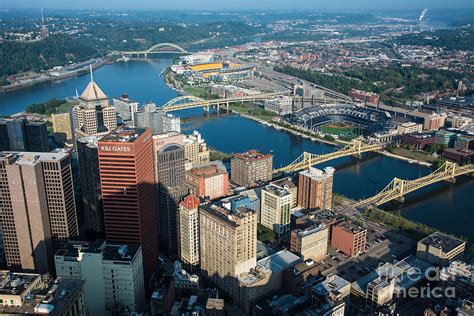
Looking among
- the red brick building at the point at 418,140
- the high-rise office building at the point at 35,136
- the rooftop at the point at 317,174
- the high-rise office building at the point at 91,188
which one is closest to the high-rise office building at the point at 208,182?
the rooftop at the point at 317,174

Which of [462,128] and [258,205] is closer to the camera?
[258,205]

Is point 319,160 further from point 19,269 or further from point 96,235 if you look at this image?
point 19,269

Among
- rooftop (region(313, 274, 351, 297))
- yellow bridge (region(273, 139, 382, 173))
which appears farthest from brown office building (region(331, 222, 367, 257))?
yellow bridge (region(273, 139, 382, 173))

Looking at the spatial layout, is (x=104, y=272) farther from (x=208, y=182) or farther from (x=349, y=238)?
(x=349, y=238)

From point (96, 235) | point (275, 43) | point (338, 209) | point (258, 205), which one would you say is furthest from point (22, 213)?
point (275, 43)

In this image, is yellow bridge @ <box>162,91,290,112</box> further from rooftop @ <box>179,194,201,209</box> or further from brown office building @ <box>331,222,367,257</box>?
brown office building @ <box>331,222,367,257</box>

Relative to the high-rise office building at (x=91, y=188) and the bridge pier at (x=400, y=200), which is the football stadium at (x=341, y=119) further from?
the high-rise office building at (x=91, y=188)
